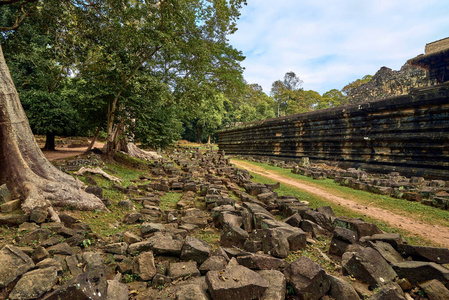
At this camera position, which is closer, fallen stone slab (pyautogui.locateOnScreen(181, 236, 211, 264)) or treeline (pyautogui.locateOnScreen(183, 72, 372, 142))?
fallen stone slab (pyautogui.locateOnScreen(181, 236, 211, 264))

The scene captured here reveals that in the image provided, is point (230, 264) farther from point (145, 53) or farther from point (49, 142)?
point (49, 142)

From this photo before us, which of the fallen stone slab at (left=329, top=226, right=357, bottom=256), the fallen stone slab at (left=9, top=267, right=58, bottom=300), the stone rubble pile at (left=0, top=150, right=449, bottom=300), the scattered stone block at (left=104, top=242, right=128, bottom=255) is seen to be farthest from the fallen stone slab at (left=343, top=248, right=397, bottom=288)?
the fallen stone slab at (left=9, top=267, right=58, bottom=300)

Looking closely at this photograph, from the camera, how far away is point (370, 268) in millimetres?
2166

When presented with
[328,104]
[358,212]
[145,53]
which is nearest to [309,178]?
[358,212]

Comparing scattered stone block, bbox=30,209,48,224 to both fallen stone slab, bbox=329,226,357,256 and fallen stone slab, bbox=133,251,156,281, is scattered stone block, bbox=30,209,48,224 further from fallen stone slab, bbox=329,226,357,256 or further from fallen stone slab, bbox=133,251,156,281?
fallen stone slab, bbox=329,226,357,256

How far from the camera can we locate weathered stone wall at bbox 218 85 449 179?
338 inches

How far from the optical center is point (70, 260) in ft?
7.25

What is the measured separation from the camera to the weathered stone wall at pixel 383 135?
28.2ft

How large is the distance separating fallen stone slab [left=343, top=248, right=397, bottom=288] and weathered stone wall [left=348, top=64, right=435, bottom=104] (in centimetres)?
2529

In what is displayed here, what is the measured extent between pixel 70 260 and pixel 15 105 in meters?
3.23

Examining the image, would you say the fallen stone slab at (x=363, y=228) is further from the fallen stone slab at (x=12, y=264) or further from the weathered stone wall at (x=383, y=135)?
the weathered stone wall at (x=383, y=135)

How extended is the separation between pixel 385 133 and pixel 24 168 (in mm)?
12894

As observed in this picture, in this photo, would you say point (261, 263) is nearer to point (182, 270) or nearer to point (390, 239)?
point (182, 270)

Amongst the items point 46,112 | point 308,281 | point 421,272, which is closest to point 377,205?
point 421,272
